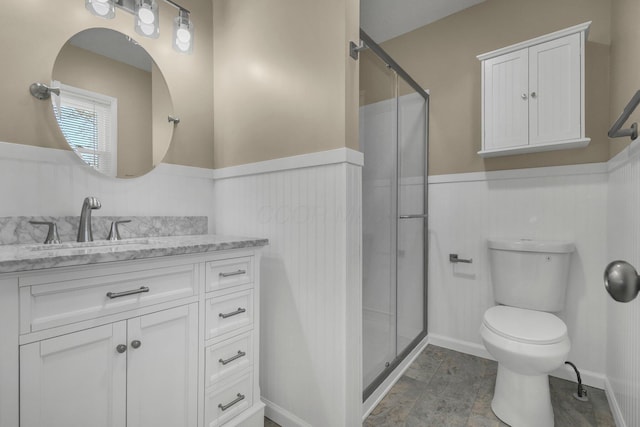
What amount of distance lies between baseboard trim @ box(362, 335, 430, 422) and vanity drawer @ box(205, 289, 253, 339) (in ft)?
2.49

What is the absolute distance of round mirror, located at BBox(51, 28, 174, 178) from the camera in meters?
1.29

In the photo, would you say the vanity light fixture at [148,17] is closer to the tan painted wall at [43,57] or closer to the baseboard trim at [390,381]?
the tan painted wall at [43,57]

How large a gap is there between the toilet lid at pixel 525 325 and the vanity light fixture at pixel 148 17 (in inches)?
85.6

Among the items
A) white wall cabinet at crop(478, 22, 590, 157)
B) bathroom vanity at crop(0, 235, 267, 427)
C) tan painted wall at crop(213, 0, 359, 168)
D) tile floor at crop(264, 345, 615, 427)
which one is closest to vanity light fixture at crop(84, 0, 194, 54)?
tan painted wall at crop(213, 0, 359, 168)

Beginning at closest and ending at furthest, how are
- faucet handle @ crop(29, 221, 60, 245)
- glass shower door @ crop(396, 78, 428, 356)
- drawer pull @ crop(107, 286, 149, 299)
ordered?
drawer pull @ crop(107, 286, 149, 299) → faucet handle @ crop(29, 221, 60, 245) → glass shower door @ crop(396, 78, 428, 356)

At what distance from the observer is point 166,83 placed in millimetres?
1618

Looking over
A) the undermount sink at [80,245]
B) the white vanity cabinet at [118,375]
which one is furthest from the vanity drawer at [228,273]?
the undermount sink at [80,245]

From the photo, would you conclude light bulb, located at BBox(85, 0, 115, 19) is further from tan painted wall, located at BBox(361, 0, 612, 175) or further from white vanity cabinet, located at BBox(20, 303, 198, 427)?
tan painted wall, located at BBox(361, 0, 612, 175)

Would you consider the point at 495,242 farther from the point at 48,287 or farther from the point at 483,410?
the point at 48,287

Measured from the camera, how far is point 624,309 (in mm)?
1292

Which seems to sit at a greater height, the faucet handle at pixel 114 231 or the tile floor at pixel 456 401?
the faucet handle at pixel 114 231

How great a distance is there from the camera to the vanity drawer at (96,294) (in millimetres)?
795

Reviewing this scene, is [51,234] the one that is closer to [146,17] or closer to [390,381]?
[146,17]

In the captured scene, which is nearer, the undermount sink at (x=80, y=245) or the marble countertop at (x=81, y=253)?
the marble countertop at (x=81, y=253)
